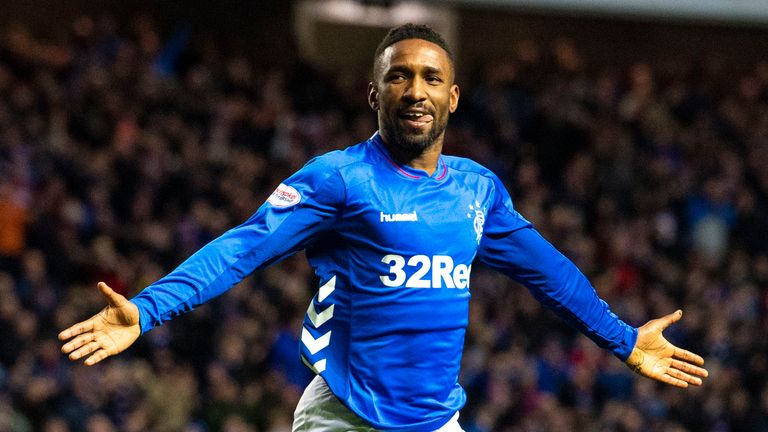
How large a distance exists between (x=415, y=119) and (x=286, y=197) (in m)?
0.54

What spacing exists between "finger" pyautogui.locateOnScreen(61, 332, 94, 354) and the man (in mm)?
420

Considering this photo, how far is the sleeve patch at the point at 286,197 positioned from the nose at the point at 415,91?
0.52 meters

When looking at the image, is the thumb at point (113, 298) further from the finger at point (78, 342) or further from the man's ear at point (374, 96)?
the man's ear at point (374, 96)

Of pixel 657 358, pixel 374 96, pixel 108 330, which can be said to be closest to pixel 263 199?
pixel 657 358

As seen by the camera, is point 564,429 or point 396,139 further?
point 564,429

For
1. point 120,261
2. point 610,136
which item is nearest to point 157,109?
point 120,261

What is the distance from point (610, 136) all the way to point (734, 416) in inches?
175

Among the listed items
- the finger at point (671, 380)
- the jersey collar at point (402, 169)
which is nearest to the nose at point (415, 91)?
the jersey collar at point (402, 169)

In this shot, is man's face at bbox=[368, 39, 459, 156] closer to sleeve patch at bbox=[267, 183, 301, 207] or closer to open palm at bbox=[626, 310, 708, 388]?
sleeve patch at bbox=[267, 183, 301, 207]

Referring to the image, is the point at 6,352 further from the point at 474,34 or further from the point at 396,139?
the point at 474,34

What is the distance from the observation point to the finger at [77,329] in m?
3.63

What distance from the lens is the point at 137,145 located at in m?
12.2

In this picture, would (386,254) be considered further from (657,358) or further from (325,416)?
(657,358)

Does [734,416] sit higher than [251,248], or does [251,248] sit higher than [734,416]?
[251,248]
